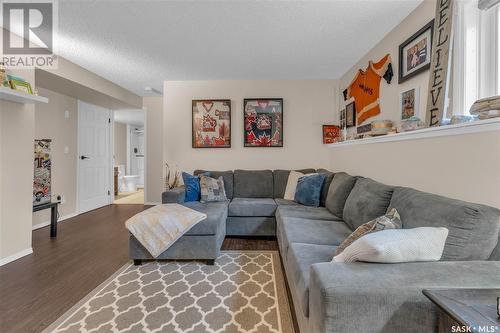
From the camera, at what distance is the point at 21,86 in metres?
2.47

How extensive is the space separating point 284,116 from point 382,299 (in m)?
3.51

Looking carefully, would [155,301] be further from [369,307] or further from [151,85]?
[151,85]

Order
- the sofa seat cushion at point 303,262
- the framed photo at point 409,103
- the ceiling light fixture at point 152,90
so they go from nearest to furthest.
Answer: the sofa seat cushion at point 303,262 < the framed photo at point 409,103 < the ceiling light fixture at point 152,90

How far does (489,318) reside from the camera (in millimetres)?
733

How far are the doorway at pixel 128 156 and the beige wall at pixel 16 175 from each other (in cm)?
288

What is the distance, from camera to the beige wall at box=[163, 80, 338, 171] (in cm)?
414

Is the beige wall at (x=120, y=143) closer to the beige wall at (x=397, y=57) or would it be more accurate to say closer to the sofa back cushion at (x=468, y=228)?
the beige wall at (x=397, y=57)

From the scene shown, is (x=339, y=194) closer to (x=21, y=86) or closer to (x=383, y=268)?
(x=383, y=268)

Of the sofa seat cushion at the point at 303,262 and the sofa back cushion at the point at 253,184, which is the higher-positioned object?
the sofa back cushion at the point at 253,184

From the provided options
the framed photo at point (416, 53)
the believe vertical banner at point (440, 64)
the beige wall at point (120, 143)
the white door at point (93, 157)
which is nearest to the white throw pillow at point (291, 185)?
the framed photo at point (416, 53)

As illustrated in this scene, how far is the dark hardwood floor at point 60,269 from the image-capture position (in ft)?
5.59

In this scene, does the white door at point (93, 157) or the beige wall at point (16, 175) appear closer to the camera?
the beige wall at point (16, 175)

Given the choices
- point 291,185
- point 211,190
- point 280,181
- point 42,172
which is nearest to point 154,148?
point 42,172

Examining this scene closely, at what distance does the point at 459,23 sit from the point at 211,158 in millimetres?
3371
